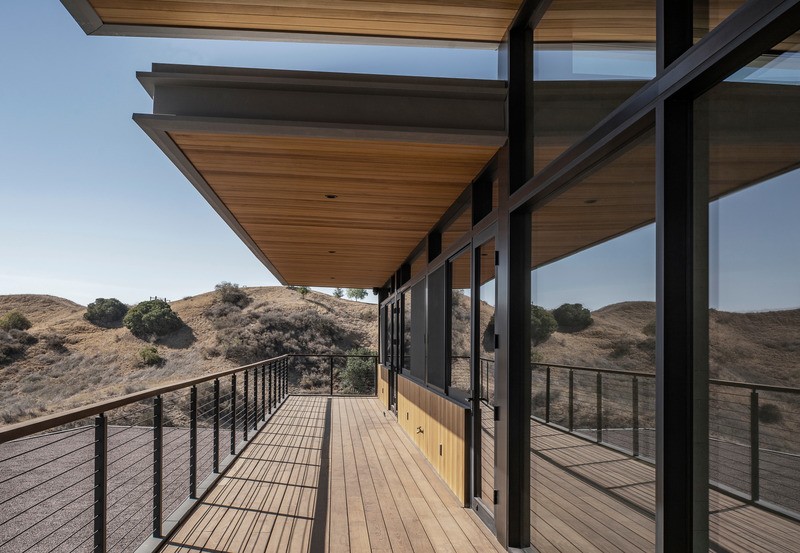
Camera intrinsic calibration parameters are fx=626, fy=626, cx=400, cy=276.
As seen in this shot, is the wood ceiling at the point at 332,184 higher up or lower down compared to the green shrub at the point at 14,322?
higher up

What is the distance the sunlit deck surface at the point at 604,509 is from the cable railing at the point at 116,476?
165cm

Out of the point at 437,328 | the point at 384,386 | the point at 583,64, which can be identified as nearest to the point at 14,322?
the point at 384,386

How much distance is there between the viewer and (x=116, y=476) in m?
6.28

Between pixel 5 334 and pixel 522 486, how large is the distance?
107ft

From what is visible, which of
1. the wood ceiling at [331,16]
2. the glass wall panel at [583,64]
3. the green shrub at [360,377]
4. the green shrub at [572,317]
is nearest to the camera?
the glass wall panel at [583,64]

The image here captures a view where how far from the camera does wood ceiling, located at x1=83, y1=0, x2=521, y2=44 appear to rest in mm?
3055

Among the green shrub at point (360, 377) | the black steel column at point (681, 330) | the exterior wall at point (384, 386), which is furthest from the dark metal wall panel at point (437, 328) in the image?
the green shrub at point (360, 377)

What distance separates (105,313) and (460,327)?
31.6 meters

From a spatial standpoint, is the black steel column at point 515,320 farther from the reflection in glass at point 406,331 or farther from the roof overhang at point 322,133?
the reflection in glass at point 406,331

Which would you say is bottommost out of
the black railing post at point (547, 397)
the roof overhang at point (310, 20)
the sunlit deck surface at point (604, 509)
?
the sunlit deck surface at point (604, 509)

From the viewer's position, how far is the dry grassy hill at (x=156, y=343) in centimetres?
2647

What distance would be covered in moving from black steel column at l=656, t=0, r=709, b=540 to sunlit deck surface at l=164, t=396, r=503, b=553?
72.3 inches

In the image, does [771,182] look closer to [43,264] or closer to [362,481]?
[362,481]

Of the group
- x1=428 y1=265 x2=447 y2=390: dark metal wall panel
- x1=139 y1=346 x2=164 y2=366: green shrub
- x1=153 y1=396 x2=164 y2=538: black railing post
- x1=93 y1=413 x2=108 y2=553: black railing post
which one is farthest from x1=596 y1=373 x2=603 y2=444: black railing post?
x1=139 y1=346 x2=164 y2=366: green shrub
